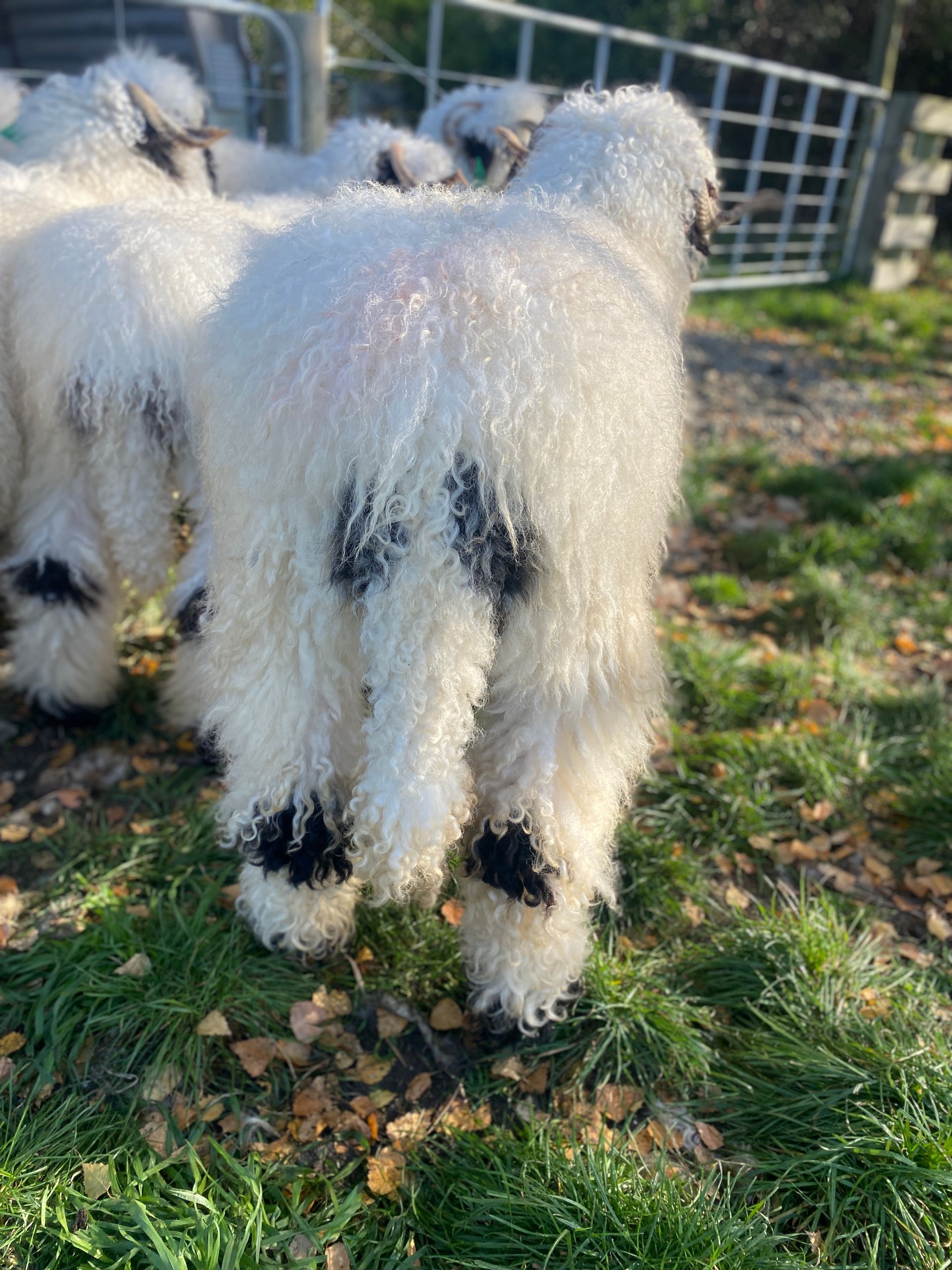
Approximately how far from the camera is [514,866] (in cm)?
183

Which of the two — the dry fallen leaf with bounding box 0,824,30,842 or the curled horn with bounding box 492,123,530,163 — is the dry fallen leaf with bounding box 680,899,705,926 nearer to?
the dry fallen leaf with bounding box 0,824,30,842

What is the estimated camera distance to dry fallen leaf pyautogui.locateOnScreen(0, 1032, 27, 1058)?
207cm

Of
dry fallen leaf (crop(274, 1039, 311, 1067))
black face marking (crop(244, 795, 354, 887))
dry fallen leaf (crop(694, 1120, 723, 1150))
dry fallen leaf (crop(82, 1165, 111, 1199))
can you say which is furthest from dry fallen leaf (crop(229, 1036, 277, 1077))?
dry fallen leaf (crop(694, 1120, 723, 1150))

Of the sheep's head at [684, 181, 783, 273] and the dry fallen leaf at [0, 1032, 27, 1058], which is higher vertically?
the sheep's head at [684, 181, 783, 273]

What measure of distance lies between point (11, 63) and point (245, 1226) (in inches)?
458

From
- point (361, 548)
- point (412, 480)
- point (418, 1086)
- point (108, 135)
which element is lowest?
point (418, 1086)

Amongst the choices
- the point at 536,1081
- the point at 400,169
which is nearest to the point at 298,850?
the point at 536,1081

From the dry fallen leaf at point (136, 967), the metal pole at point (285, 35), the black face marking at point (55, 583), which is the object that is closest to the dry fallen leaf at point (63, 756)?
the black face marking at point (55, 583)

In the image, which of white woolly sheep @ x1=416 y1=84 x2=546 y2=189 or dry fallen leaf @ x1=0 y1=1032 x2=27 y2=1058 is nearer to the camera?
dry fallen leaf @ x1=0 y1=1032 x2=27 y2=1058

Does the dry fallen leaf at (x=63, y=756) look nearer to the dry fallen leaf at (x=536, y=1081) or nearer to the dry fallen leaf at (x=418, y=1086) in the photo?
the dry fallen leaf at (x=418, y=1086)

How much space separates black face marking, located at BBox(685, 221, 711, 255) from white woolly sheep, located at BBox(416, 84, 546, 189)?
1335 millimetres

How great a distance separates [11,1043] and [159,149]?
9.87 feet

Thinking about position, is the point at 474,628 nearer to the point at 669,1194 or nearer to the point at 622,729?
the point at 622,729

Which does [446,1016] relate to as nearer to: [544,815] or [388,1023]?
[388,1023]
